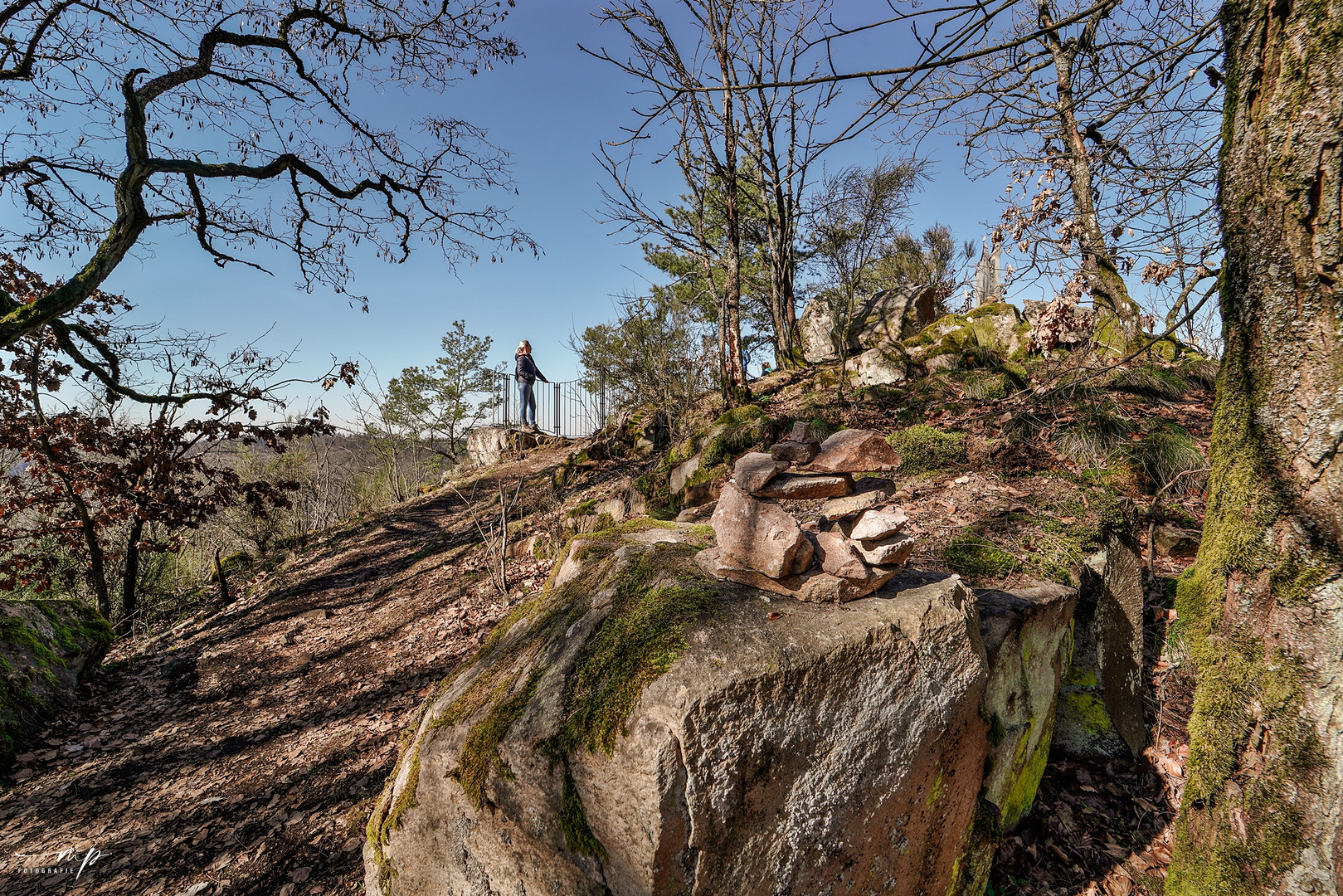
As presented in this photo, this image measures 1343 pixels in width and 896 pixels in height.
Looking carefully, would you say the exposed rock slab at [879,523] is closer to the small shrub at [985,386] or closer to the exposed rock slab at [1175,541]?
the exposed rock slab at [1175,541]

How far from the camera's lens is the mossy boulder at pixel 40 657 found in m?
4.19

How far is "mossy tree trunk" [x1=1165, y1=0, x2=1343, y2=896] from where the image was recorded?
1.63m

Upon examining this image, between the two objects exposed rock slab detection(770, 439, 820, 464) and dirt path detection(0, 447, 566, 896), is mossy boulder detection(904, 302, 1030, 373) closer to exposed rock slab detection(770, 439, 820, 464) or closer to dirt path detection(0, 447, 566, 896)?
exposed rock slab detection(770, 439, 820, 464)

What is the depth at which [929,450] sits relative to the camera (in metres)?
4.96

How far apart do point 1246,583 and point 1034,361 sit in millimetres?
6178

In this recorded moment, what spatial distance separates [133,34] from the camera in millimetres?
5332

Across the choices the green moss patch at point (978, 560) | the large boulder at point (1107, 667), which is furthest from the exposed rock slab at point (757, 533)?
the large boulder at point (1107, 667)

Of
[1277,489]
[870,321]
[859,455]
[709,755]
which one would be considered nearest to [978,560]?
[1277,489]

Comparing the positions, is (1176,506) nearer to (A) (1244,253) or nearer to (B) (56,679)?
(A) (1244,253)

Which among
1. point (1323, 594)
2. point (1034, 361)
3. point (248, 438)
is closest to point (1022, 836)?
point (1323, 594)

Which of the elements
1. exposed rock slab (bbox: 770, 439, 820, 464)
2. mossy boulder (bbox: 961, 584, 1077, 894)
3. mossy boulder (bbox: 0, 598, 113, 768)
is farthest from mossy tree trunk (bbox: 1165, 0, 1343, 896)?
mossy boulder (bbox: 0, 598, 113, 768)

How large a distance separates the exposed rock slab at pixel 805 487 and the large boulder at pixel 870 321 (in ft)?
26.3

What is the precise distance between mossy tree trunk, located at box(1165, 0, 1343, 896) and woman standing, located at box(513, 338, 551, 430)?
1256 cm

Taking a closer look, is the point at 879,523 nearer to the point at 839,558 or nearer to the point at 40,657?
the point at 839,558
